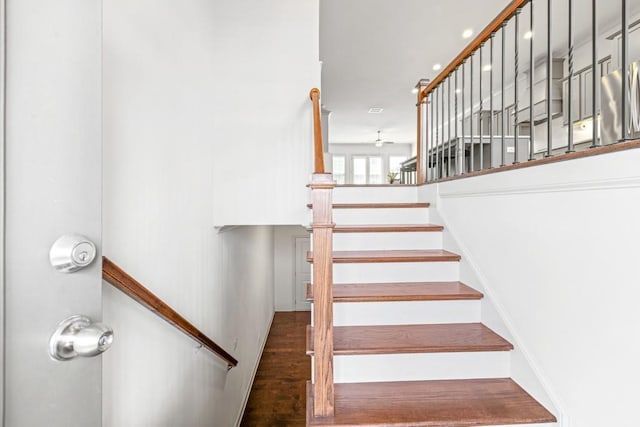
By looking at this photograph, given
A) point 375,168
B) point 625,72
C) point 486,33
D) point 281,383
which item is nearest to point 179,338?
point 625,72

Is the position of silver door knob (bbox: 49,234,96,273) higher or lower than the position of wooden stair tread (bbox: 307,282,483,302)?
higher

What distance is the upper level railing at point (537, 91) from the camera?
1438 mm

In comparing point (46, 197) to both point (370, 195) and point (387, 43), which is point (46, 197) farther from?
point (387, 43)

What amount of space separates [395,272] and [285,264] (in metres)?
5.03

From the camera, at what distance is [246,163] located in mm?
2740

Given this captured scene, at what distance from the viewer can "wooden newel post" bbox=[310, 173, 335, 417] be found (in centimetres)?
132

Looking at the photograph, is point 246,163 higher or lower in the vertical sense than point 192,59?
lower

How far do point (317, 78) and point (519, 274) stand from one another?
2.13 metres

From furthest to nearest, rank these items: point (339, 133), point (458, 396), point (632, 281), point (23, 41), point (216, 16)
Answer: point (339, 133) → point (216, 16) → point (458, 396) → point (632, 281) → point (23, 41)

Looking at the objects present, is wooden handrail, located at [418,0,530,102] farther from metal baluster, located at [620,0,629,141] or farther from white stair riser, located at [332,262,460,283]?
white stair riser, located at [332,262,460,283]

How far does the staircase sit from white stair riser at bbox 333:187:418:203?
0.81 metres

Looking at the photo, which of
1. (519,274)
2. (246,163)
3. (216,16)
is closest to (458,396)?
(519,274)

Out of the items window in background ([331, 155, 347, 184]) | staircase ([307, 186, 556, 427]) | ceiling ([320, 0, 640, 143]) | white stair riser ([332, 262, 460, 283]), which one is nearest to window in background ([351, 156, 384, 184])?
window in background ([331, 155, 347, 184])

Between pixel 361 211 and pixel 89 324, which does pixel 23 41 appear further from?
pixel 361 211
